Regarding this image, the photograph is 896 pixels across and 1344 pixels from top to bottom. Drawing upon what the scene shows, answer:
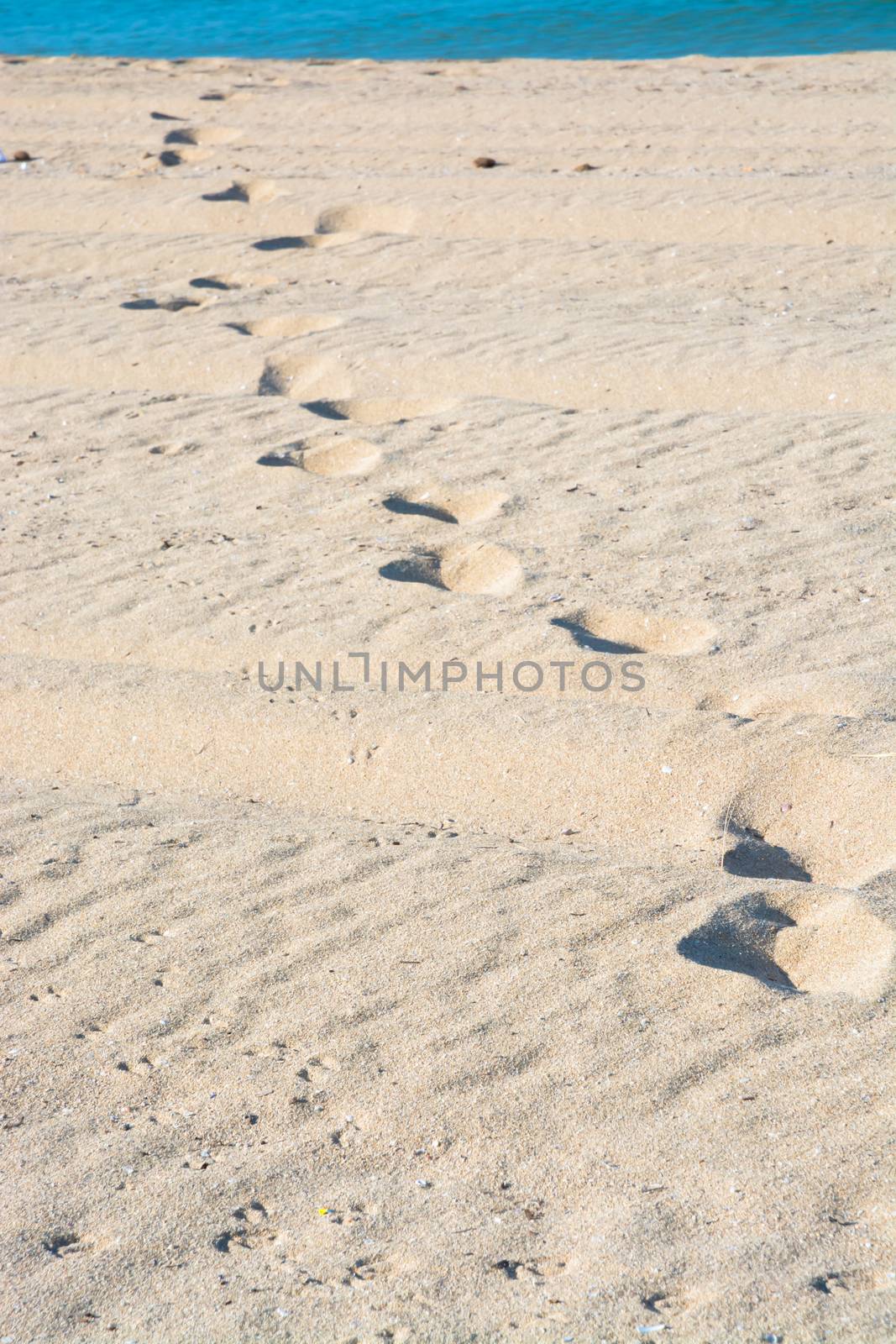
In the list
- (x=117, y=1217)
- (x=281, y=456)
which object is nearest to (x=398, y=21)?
(x=281, y=456)

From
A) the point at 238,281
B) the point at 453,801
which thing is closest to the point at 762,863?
the point at 453,801

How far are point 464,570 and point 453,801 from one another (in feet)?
4.01

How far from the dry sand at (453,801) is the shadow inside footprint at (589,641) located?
3 cm

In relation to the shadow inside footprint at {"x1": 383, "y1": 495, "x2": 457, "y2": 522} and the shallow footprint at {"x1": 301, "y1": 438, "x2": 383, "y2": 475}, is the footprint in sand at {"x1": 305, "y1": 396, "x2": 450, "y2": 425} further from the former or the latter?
the shadow inside footprint at {"x1": 383, "y1": 495, "x2": 457, "y2": 522}

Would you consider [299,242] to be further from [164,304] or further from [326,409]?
[326,409]

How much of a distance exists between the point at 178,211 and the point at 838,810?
7291 mm

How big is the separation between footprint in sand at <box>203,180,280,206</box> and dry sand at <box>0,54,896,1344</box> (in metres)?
1.68

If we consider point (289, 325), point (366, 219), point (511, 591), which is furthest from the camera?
point (366, 219)

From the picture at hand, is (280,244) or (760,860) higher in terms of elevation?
(280,244)

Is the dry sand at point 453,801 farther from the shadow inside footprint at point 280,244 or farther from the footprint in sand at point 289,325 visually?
the shadow inside footprint at point 280,244

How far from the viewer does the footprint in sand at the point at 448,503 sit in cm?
471

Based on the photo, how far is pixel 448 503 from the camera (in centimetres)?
477

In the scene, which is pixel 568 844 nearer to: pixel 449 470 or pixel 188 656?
pixel 188 656

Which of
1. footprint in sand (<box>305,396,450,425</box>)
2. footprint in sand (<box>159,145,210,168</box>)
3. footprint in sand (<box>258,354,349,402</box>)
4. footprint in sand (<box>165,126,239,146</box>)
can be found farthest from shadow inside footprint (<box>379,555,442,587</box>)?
footprint in sand (<box>165,126,239,146</box>)
